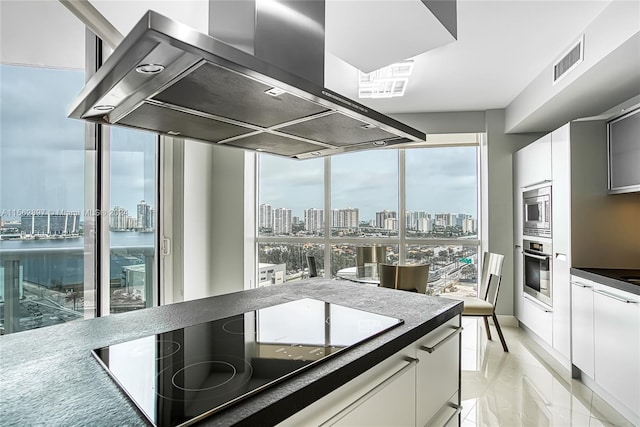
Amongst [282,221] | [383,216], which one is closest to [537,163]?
[383,216]

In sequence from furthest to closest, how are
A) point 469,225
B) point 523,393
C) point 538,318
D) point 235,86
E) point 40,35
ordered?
point 469,225 < point 538,318 < point 523,393 < point 40,35 < point 235,86

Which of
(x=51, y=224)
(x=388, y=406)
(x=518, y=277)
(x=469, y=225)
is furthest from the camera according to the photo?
(x=469, y=225)

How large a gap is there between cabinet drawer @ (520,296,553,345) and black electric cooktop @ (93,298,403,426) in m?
2.77

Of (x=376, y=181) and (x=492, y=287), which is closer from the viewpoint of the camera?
(x=492, y=287)

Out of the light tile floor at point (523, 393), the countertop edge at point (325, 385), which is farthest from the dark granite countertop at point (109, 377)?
the light tile floor at point (523, 393)

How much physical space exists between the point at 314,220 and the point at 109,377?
4.38 m

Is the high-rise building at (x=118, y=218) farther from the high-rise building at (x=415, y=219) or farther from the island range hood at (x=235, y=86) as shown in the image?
the high-rise building at (x=415, y=219)

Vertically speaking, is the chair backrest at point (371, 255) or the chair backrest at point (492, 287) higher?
the chair backrest at point (371, 255)

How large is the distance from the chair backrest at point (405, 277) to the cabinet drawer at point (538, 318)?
50.6 inches

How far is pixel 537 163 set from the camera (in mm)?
3797

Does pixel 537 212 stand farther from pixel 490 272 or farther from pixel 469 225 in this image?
pixel 469 225

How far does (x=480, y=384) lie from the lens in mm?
2971

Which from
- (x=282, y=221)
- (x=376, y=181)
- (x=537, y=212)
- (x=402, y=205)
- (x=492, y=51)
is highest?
(x=492, y=51)

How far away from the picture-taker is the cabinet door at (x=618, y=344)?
7.52 feet
